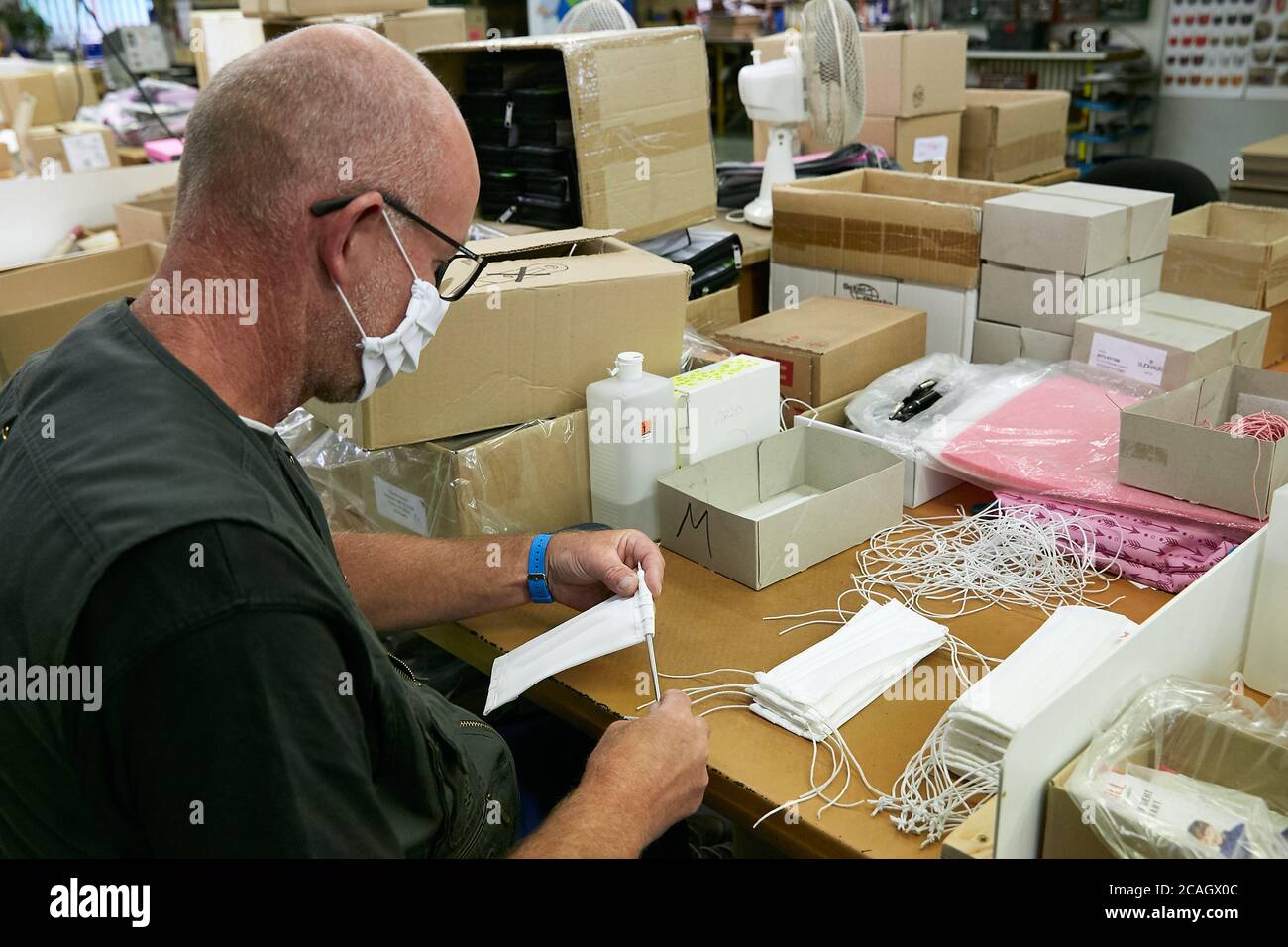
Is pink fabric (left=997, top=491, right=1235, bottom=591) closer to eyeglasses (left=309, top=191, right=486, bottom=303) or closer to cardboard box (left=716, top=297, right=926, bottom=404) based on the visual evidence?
cardboard box (left=716, top=297, right=926, bottom=404)

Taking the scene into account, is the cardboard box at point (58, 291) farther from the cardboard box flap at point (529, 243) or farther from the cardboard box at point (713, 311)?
the cardboard box at point (713, 311)

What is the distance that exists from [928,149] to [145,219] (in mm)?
2311

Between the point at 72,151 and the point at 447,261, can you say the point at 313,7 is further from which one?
the point at 447,261

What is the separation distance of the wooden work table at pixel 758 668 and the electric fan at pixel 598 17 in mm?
1738

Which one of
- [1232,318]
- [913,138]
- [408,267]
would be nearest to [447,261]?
[408,267]

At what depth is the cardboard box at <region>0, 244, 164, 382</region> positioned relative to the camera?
7.15ft

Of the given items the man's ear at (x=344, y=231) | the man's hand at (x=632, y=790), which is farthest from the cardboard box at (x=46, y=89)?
the man's hand at (x=632, y=790)

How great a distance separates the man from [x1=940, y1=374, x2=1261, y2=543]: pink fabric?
26.7 inches

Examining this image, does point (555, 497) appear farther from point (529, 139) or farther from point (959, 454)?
point (529, 139)

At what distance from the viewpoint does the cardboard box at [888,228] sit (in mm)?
1886

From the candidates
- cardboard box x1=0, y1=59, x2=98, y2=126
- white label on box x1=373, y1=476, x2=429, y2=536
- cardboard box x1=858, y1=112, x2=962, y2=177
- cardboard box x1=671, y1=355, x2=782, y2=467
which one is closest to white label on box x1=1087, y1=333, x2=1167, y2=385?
cardboard box x1=671, y1=355, x2=782, y2=467

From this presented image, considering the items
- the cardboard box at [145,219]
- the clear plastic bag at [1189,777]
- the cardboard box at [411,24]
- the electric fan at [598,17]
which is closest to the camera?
the clear plastic bag at [1189,777]

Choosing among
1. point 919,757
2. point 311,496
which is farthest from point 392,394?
point 919,757

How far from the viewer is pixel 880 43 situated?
2939 mm
